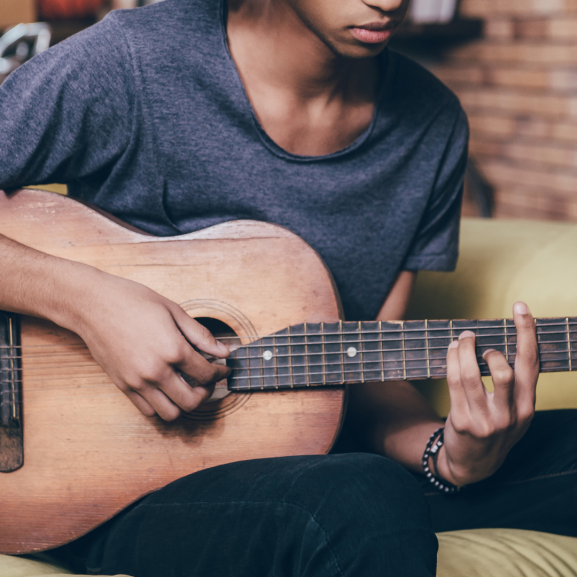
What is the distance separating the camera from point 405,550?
68cm

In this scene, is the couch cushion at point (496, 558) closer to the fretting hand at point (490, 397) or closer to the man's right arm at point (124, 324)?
the fretting hand at point (490, 397)

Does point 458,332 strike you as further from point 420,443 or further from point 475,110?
point 475,110

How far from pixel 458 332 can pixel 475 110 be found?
2.13 metres

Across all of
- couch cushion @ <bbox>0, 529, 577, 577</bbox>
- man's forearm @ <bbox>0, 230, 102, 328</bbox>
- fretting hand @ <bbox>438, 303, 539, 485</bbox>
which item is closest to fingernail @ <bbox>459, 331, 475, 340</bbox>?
fretting hand @ <bbox>438, 303, 539, 485</bbox>

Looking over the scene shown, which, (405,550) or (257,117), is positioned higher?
(257,117)

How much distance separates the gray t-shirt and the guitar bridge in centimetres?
22

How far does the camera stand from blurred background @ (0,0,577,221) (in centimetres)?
231

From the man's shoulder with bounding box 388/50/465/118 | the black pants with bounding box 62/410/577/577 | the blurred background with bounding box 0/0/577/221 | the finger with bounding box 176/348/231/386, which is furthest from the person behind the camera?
the blurred background with bounding box 0/0/577/221

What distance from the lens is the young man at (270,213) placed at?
2.44 ft

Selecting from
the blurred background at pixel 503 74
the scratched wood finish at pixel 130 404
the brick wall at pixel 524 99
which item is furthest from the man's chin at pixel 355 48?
the brick wall at pixel 524 99

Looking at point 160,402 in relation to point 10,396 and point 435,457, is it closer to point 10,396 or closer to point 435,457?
point 10,396

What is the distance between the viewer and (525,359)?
89cm

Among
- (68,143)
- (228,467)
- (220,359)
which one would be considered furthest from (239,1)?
(228,467)

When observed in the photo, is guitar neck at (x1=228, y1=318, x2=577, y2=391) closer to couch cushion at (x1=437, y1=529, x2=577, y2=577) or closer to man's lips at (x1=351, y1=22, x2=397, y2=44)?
couch cushion at (x1=437, y1=529, x2=577, y2=577)
